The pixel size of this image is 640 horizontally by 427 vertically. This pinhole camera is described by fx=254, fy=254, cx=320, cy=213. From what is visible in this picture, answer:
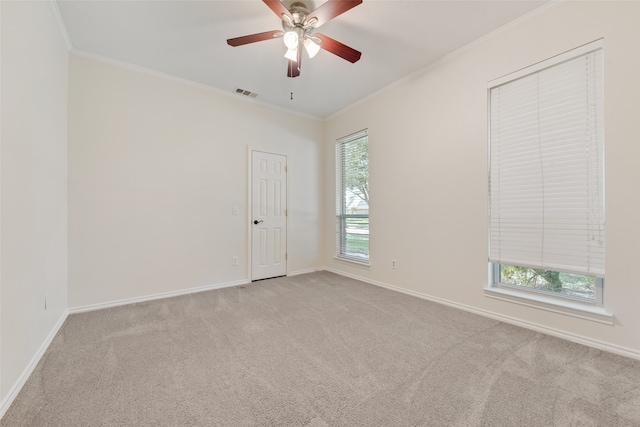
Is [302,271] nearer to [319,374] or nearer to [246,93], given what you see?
[319,374]

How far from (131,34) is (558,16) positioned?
3790 mm

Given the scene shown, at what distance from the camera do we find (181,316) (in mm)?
2582

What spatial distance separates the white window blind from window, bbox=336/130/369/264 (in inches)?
70.2

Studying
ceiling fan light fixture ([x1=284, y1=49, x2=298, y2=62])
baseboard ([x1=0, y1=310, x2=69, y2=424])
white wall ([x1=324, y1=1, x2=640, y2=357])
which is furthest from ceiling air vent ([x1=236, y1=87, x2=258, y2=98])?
baseboard ([x1=0, y1=310, x2=69, y2=424])

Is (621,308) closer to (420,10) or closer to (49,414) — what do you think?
(420,10)

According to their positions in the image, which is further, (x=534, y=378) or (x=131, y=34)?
(x=131, y=34)

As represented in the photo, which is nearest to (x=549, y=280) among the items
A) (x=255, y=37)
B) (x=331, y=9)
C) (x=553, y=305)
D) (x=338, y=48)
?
(x=553, y=305)

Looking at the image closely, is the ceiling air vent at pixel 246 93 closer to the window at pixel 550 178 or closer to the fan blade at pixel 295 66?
the fan blade at pixel 295 66

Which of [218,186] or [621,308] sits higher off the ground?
[218,186]

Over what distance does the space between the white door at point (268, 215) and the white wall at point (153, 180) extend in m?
0.16

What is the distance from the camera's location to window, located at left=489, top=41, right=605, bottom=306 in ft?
6.37

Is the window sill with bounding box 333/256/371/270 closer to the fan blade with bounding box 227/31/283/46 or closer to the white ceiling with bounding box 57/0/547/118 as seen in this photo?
the white ceiling with bounding box 57/0/547/118

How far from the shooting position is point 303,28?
2.12 meters

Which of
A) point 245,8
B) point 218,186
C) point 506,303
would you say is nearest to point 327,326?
point 506,303
